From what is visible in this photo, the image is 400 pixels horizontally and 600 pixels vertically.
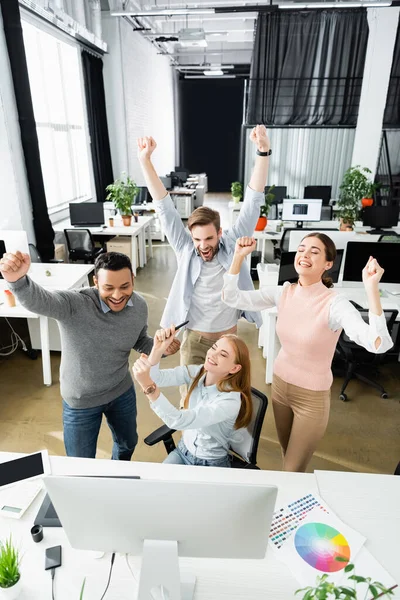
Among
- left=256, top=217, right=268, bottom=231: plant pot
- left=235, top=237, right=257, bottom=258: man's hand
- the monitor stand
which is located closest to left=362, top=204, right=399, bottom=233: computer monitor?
left=256, top=217, right=268, bottom=231: plant pot

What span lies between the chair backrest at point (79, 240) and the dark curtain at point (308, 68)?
17.1 ft

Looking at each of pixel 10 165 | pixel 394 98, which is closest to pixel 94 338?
pixel 10 165

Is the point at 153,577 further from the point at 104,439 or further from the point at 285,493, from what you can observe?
the point at 104,439

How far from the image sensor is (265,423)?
3178 mm

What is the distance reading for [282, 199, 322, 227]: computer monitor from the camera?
6.07 meters

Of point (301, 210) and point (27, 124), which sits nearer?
point (27, 124)

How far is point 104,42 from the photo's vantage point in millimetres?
7551

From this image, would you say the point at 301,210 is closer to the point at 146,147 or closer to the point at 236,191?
the point at 236,191

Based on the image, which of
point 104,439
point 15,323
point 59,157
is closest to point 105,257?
point 104,439

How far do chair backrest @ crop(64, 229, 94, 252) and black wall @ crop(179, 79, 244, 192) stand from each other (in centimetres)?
1134

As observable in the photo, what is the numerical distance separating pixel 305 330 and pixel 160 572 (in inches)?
45.0

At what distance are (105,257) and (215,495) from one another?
1131 mm

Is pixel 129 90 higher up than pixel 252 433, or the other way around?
pixel 129 90

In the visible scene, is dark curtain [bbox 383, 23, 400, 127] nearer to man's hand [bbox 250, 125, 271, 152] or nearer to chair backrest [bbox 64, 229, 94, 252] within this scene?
chair backrest [bbox 64, 229, 94, 252]
